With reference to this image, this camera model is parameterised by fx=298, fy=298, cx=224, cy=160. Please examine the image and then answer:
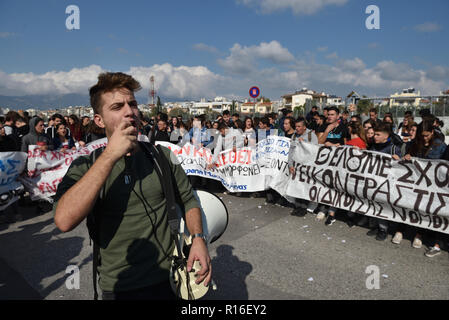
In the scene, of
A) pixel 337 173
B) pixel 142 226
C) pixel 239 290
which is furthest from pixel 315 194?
pixel 142 226

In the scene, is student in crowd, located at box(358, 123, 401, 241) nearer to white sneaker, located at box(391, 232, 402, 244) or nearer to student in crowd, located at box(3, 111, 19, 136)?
white sneaker, located at box(391, 232, 402, 244)

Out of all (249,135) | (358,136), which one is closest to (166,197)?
(358,136)

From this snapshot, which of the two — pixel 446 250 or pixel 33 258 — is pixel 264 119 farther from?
pixel 33 258

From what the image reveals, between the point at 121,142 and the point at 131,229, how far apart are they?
546mm

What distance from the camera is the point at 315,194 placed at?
5973 mm

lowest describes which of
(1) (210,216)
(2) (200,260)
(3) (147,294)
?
(3) (147,294)

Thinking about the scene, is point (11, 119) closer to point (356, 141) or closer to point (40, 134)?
point (40, 134)

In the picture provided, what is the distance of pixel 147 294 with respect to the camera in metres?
1.61

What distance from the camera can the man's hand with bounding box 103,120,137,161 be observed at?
125cm

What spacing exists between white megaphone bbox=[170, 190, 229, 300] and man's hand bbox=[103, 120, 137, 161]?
0.71m

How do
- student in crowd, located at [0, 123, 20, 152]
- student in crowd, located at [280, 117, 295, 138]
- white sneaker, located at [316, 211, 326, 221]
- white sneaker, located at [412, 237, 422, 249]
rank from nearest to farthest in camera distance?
1. white sneaker, located at [412, 237, 422, 249]
2. white sneaker, located at [316, 211, 326, 221]
3. student in crowd, located at [0, 123, 20, 152]
4. student in crowd, located at [280, 117, 295, 138]

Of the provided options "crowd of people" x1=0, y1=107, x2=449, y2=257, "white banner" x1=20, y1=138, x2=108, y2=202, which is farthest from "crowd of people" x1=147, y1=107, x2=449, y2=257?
"white banner" x1=20, y1=138, x2=108, y2=202

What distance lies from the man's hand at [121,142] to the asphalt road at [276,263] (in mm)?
2617
